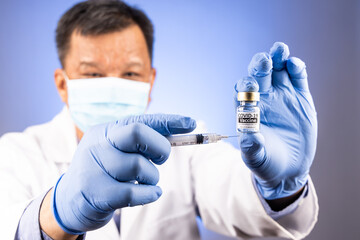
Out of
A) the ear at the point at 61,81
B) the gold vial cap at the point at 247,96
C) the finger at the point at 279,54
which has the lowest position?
the ear at the point at 61,81

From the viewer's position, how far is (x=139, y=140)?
69cm

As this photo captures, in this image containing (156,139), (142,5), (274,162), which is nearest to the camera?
(156,139)

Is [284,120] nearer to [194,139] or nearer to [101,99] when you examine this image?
[194,139]

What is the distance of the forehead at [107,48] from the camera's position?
132cm

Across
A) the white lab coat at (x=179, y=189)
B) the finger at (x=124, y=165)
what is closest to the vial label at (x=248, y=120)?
the finger at (x=124, y=165)

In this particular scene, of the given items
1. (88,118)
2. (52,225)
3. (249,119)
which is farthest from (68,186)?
(88,118)

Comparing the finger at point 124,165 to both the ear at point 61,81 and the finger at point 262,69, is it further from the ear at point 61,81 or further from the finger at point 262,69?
the ear at point 61,81

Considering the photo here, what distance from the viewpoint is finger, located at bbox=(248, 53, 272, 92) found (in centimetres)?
77

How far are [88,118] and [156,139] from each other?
67cm

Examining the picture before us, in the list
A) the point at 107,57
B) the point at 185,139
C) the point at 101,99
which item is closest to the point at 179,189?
the point at 101,99

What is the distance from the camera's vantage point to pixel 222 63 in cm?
151

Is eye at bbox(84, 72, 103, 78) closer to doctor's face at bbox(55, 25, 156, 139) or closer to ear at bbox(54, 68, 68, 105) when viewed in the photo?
doctor's face at bbox(55, 25, 156, 139)

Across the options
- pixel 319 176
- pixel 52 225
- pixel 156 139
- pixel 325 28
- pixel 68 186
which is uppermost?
pixel 325 28

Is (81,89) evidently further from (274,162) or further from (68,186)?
(274,162)
